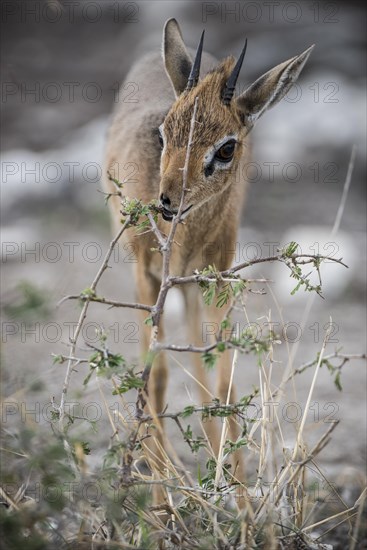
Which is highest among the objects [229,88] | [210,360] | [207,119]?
[229,88]

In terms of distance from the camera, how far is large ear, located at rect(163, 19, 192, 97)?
4.98 metres

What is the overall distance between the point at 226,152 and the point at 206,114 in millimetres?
255

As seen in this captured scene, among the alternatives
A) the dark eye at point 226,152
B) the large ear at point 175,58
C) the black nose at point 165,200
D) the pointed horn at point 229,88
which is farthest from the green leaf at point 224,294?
the large ear at point 175,58

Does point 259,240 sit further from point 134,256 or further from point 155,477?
point 155,477

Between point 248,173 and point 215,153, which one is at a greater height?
point 215,153

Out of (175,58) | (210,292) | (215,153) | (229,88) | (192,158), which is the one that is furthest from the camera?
(175,58)

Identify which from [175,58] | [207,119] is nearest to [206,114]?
[207,119]

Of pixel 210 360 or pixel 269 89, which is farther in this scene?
pixel 269 89

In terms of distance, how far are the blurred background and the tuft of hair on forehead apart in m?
1.12

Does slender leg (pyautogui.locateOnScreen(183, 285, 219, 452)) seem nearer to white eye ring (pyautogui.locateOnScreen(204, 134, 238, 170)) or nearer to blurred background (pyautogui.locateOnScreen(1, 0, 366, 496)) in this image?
blurred background (pyautogui.locateOnScreen(1, 0, 366, 496))

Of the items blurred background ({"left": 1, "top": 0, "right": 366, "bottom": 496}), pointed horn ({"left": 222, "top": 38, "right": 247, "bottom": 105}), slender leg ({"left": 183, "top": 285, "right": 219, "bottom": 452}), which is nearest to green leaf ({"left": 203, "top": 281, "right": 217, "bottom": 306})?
blurred background ({"left": 1, "top": 0, "right": 366, "bottom": 496})

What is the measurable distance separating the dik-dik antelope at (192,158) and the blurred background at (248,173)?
0.53 metres

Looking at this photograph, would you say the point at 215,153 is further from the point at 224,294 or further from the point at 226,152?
the point at 224,294

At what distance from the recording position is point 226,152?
15.2ft
